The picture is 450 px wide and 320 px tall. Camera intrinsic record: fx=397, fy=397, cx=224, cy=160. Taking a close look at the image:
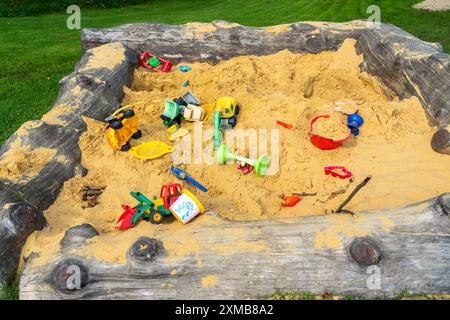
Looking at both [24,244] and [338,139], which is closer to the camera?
[24,244]

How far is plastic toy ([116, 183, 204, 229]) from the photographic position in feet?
9.04

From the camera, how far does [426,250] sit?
2.30 m

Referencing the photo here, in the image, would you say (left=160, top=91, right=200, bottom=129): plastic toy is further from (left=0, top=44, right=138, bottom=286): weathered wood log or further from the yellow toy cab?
(left=0, top=44, right=138, bottom=286): weathered wood log

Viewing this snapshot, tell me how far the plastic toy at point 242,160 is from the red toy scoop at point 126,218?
1009 millimetres

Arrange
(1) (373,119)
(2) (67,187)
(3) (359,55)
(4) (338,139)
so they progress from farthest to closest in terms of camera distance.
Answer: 1. (3) (359,55)
2. (1) (373,119)
3. (4) (338,139)
4. (2) (67,187)

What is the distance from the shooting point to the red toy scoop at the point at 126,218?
2.90 metres

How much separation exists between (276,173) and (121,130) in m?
1.54

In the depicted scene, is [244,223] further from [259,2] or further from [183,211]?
[259,2]

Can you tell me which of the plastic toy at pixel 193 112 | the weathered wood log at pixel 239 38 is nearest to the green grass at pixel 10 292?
the plastic toy at pixel 193 112

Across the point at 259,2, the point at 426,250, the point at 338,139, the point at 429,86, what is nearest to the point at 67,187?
the point at 338,139

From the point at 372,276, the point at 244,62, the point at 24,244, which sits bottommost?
the point at 24,244

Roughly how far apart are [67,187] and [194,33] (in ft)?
10.5

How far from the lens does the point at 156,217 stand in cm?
288

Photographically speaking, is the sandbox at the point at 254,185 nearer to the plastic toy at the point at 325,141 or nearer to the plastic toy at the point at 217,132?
the plastic toy at the point at 325,141
